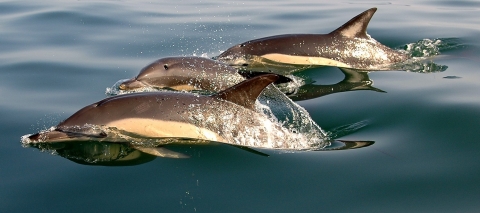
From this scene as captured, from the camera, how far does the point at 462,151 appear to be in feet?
17.6

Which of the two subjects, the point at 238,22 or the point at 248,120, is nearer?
the point at 248,120

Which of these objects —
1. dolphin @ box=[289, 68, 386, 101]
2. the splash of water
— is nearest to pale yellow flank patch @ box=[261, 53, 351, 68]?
dolphin @ box=[289, 68, 386, 101]

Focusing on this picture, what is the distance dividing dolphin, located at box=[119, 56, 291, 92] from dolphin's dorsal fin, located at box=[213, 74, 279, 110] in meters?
2.63

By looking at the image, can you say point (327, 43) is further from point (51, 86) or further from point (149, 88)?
point (51, 86)

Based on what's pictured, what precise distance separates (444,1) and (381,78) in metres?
9.76

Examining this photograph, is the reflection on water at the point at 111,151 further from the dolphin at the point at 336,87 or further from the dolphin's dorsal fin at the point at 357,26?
the dolphin's dorsal fin at the point at 357,26

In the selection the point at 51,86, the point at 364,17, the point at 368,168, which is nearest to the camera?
the point at 368,168

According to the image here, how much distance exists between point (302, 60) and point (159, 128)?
191 inches

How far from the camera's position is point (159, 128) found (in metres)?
5.80

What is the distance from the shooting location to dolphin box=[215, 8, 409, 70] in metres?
10.1

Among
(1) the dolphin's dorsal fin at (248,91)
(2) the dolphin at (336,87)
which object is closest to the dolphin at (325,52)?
(2) the dolphin at (336,87)

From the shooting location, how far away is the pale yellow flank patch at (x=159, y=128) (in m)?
5.75

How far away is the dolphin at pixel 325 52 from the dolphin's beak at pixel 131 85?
83.1 inches

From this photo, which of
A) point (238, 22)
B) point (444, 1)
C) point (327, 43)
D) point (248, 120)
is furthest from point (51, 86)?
point (444, 1)
